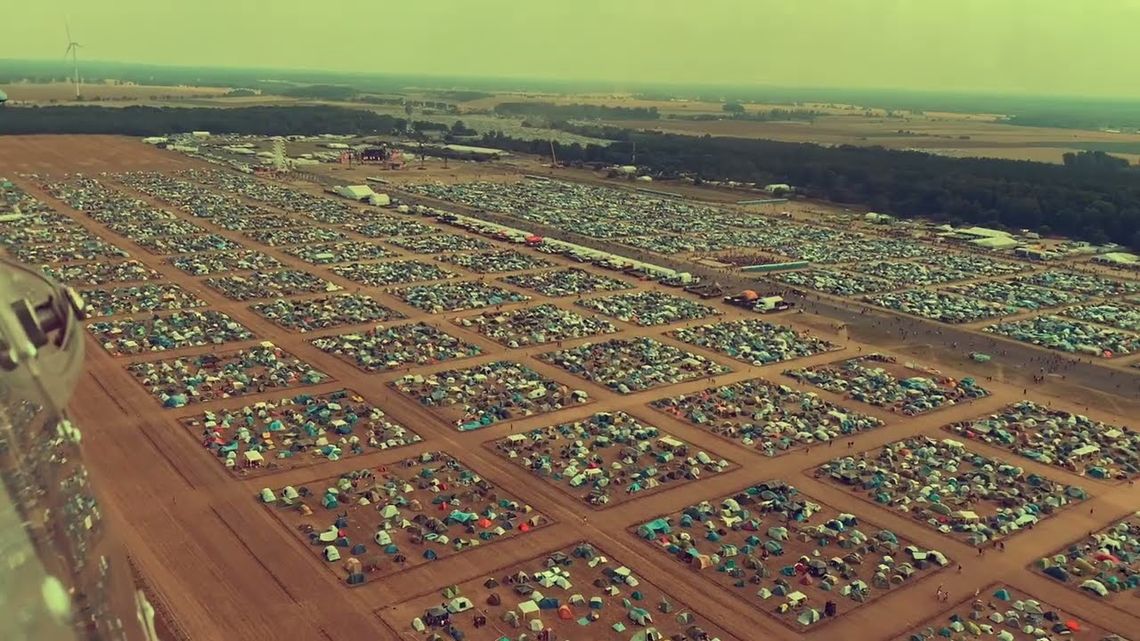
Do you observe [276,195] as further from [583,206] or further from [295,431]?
[295,431]

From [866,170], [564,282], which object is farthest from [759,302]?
[866,170]

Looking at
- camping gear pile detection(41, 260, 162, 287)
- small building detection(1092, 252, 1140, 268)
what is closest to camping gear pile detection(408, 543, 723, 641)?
camping gear pile detection(41, 260, 162, 287)

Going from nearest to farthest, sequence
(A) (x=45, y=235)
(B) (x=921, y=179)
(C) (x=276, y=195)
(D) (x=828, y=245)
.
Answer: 1. (A) (x=45, y=235)
2. (D) (x=828, y=245)
3. (C) (x=276, y=195)
4. (B) (x=921, y=179)

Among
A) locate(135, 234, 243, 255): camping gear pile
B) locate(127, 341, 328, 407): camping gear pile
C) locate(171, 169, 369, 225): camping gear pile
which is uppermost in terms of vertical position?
locate(127, 341, 328, 407): camping gear pile

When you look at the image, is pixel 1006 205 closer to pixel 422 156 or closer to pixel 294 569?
pixel 422 156

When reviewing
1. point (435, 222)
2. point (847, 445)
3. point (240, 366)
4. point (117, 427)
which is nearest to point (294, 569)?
point (117, 427)

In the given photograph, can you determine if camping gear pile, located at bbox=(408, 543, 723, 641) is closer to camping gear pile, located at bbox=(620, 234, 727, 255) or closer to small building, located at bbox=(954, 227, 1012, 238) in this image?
camping gear pile, located at bbox=(620, 234, 727, 255)
